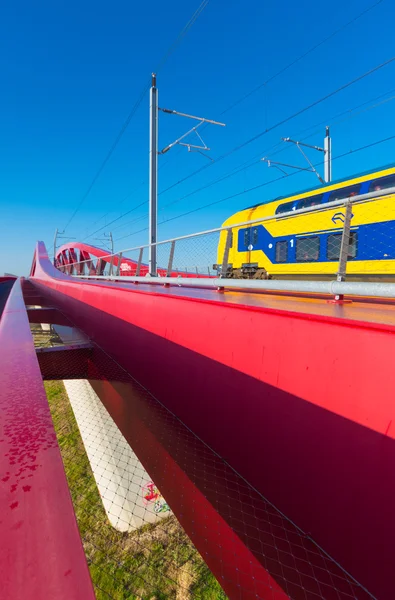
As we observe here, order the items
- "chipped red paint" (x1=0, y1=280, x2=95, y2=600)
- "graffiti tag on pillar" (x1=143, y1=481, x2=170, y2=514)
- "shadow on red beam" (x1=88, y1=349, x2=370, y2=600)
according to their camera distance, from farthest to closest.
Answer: "graffiti tag on pillar" (x1=143, y1=481, x2=170, y2=514) → "shadow on red beam" (x1=88, y1=349, x2=370, y2=600) → "chipped red paint" (x1=0, y1=280, x2=95, y2=600)

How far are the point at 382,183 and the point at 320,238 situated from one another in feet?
7.30

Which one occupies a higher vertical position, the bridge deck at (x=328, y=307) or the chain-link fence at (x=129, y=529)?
the bridge deck at (x=328, y=307)

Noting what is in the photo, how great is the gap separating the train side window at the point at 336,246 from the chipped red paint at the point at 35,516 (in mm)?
9615

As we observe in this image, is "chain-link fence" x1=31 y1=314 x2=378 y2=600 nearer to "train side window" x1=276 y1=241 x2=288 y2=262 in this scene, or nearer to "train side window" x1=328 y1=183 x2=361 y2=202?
"train side window" x1=276 y1=241 x2=288 y2=262

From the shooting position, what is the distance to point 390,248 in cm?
818

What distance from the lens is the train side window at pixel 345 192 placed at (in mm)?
9267

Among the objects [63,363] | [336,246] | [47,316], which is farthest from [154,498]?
[336,246]

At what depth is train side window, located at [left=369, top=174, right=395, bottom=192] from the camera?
8281mm

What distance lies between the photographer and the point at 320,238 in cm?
1013

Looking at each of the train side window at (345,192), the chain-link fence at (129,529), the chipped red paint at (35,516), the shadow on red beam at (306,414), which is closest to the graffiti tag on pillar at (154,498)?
the chain-link fence at (129,529)

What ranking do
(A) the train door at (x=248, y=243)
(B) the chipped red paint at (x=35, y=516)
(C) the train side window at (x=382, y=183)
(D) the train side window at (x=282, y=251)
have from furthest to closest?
(A) the train door at (x=248, y=243) → (D) the train side window at (x=282, y=251) → (C) the train side window at (x=382, y=183) → (B) the chipped red paint at (x=35, y=516)

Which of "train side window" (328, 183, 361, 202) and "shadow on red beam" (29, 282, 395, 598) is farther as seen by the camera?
"train side window" (328, 183, 361, 202)

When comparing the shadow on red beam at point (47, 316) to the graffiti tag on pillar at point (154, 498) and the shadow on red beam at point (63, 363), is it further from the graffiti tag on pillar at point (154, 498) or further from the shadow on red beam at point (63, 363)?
the graffiti tag on pillar at point (154, 498)

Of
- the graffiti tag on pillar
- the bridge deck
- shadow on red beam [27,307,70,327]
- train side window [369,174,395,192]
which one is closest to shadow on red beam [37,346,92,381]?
the graffiti tag on pillar
